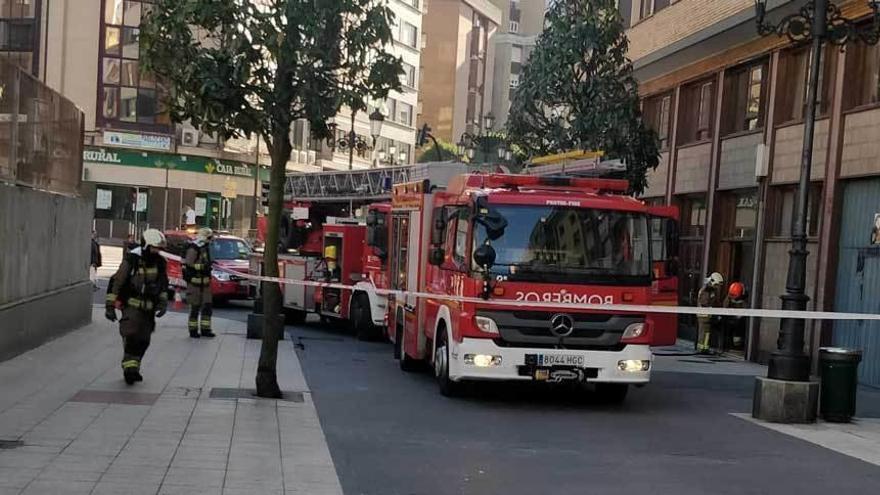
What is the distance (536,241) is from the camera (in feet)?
37.1

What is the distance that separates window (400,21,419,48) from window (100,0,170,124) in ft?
78.7

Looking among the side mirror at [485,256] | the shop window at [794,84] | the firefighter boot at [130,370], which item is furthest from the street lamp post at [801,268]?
the firefighter boot at [130,370]

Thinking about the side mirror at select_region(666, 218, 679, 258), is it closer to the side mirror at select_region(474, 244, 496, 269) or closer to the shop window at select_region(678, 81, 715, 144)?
the side mirror at select_region(474, 244, 496, 269)

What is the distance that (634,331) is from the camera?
1140 cm

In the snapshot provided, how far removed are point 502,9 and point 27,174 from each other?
323ft

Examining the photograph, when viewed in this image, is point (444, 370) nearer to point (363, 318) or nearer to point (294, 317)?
point (363, 318)

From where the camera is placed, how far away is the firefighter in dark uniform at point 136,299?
11148 mm

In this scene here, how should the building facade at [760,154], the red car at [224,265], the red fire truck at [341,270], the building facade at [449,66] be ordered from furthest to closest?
the building facade at [449,66], the red car at [224,265], the red fire truck at [341,270], the building facade at [760,154]

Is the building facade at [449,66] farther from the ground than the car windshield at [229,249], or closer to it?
farther from the ground

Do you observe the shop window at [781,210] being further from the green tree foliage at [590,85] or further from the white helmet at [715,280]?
the green tree foliage at [590,85]

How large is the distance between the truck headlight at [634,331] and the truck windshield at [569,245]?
49 centimetres

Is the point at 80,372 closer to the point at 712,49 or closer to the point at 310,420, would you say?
the point at 310,420

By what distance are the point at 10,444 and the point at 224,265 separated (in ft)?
57.0

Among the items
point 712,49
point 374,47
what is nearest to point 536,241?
point 374,47
